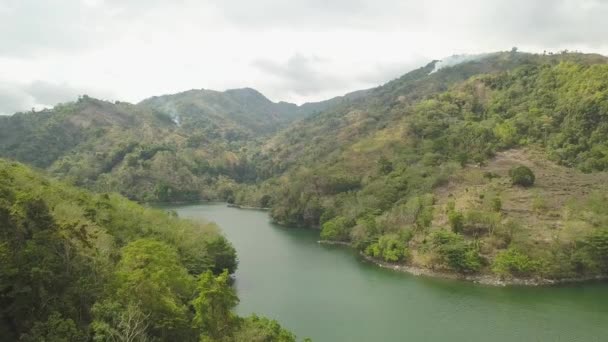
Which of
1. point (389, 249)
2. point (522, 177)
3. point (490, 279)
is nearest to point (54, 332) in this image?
point (490, 279)

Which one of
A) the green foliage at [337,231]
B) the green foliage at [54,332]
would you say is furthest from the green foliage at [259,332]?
the green foliage at [337,231]

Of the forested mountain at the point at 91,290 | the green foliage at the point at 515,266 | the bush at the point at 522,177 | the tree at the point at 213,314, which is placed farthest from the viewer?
the bush at the point at 522,177

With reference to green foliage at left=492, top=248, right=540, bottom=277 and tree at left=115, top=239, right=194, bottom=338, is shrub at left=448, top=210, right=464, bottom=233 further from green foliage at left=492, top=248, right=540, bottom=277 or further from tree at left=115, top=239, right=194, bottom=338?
tree at left=115, top=239, right=194, bottom=338

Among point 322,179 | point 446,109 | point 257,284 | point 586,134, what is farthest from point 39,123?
point 586,134

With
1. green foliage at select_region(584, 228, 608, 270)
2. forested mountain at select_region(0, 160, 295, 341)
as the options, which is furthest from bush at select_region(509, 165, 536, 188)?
forested mountain at select_region(0, 160, 295, 341)

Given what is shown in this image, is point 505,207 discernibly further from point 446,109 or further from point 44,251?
point 446,109

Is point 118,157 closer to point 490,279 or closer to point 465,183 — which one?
point 465,183

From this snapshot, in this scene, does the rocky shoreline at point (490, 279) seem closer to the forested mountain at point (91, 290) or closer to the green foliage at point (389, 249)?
the green foliage at point (389, 249)
